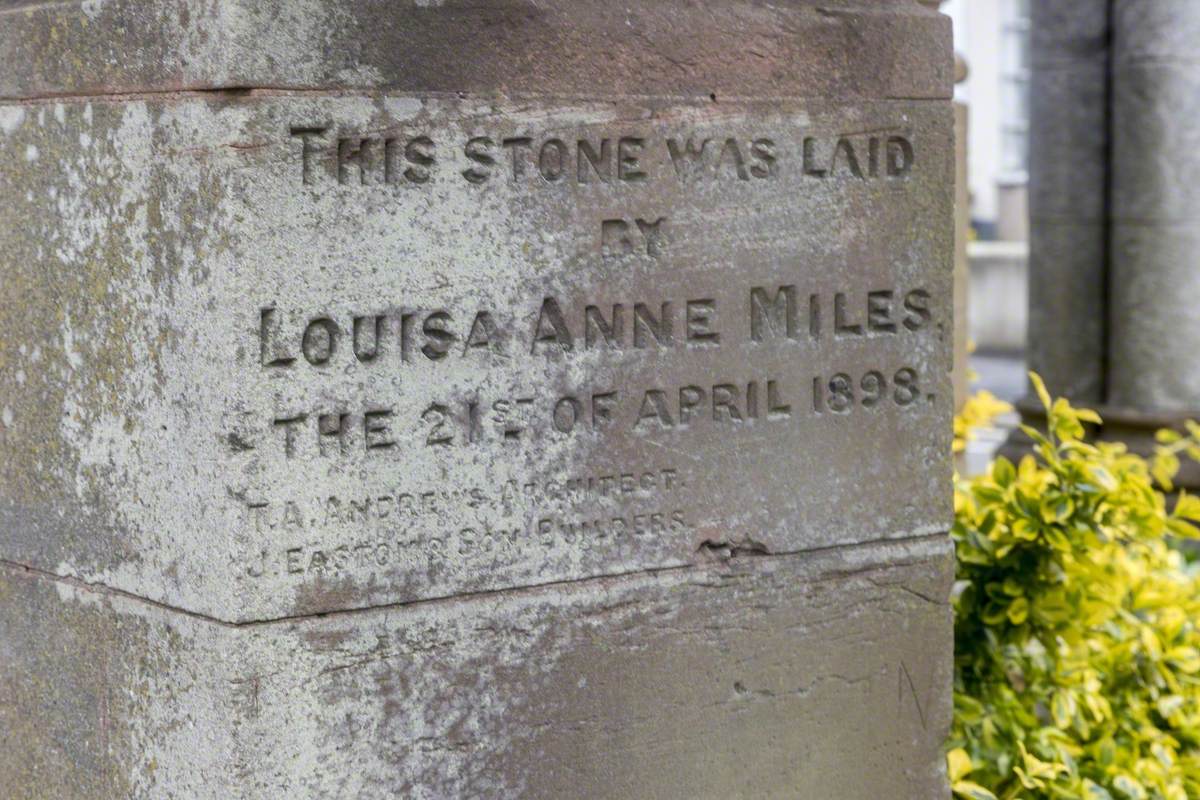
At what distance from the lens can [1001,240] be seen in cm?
2019

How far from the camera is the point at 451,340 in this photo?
2525 millimetres

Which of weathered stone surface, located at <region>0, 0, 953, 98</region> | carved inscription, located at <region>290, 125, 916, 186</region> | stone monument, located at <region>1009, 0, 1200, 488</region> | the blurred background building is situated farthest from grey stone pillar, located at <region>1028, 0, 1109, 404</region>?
the blurred background building

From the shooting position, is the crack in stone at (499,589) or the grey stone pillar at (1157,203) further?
the grey stone pillar at (1157,203)

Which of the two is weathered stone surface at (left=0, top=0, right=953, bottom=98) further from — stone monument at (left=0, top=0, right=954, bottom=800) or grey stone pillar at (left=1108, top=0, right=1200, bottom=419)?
grey stone pillar at (left=1108, top=0, right=1200, bottom=419)

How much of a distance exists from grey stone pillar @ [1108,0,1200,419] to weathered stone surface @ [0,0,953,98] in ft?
13.4

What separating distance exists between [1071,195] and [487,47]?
5.01 m

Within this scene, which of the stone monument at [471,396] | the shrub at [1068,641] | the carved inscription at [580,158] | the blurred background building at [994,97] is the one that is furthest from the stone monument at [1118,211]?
the blurred background building at [994,97]

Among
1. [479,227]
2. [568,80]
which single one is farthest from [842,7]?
[479,227]

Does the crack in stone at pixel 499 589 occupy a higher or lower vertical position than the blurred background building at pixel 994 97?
lower

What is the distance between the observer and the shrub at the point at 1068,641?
Answer: 343 centimetres

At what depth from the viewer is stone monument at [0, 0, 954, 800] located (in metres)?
2.40

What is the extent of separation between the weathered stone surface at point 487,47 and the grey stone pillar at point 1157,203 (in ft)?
13.4

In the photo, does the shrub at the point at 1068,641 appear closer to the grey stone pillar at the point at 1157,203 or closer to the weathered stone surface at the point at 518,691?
the weathered stone surface at the point at 518,691

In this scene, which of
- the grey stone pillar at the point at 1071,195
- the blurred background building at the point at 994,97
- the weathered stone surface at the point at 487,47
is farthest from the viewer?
the blurred background building at the point at 994,97
